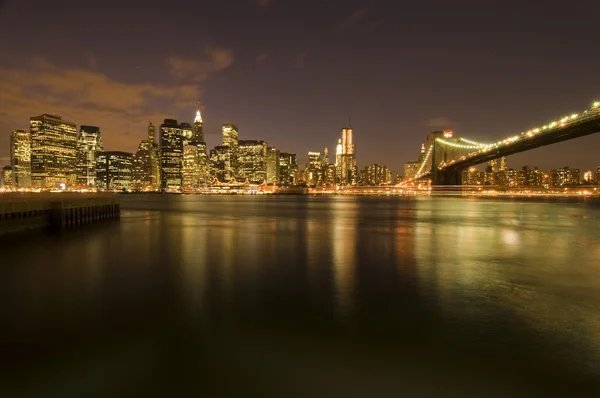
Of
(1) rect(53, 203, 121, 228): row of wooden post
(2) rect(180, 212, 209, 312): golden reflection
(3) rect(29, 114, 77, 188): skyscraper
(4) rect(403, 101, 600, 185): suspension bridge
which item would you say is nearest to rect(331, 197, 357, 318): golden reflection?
(2) rect(180, 212, 209, 312): golden reflection

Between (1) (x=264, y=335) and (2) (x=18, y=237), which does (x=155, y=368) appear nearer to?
(1) (x=264, y=335)

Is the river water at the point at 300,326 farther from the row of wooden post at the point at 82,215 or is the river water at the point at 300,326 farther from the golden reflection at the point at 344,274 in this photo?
the row of wooden post at the point at 82,215

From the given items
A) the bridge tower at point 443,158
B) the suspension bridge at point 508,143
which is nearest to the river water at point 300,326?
the suspension bridge at point 508,143

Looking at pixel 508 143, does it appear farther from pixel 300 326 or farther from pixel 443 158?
pixel 300 326

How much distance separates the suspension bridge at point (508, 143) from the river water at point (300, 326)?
4899cm

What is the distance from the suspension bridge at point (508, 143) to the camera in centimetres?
5769

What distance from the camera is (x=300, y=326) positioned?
929 centimetres

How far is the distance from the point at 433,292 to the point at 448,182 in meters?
119

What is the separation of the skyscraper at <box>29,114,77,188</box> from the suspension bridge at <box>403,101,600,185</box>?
526 ft

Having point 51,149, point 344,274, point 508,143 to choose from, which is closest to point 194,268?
point 344,274

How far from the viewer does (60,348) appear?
8.01 metres

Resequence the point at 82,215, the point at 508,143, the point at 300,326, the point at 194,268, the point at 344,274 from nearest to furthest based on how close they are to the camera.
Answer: the point at 300,326 < the point at 344,274 < the point at 194,268 < the point at 82,215 < the point at 508,143

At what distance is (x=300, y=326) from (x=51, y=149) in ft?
678

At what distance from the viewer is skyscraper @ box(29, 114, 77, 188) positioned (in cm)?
17912
